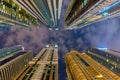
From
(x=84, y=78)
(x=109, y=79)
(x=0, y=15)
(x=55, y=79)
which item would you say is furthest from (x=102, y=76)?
(x=0, y=15)

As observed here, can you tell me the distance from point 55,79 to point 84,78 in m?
22.0

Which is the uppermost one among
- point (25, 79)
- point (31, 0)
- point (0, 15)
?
point (31, 0)

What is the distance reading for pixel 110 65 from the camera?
173000mm

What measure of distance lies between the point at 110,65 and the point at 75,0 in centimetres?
9276

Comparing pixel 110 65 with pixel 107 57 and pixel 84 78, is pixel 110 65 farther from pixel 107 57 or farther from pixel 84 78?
pixel 84 78

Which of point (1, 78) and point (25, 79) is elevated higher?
point (25, 79)

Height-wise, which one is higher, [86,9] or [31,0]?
[31,0]

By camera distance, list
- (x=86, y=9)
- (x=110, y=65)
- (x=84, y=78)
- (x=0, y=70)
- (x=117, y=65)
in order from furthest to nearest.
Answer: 1. (x=110, y=65)
2. (x=117, y=65)
3. (x=0, y=70)
4. (x=84, y=78)
5. (x=86, y=9)


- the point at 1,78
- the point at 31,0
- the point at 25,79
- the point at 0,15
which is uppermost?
the point at 31,0

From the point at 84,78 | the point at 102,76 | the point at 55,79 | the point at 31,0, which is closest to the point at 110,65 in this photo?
the point at 102,76

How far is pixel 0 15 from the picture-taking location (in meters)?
95.8

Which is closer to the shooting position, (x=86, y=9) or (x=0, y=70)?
(x=86, y=9)

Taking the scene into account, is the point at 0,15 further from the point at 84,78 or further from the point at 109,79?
the point at 109,79

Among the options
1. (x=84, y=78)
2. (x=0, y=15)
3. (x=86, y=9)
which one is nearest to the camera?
(x=86, y=9)
